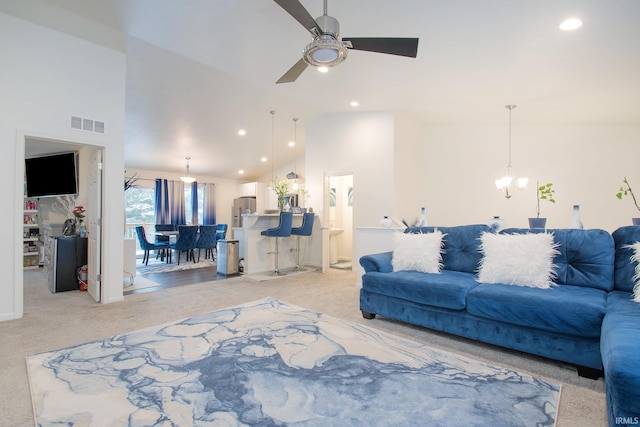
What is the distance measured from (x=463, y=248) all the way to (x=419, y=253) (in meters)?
0.47

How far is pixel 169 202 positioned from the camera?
31.0ft

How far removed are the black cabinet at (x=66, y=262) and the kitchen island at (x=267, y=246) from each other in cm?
234

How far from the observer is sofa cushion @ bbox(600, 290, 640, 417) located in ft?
4.11

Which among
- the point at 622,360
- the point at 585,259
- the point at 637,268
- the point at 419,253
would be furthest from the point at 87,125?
the point at 637,268

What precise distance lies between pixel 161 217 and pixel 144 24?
688 cm

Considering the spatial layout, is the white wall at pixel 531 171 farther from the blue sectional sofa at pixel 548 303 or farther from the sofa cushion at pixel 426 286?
the sofa cushion at pixel 426 286

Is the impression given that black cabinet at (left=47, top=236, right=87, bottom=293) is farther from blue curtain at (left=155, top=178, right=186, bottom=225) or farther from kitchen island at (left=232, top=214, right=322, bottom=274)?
blue curtain at (left=155, top=178, right=186, bottom=225)

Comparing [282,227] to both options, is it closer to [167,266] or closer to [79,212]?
[167,266]

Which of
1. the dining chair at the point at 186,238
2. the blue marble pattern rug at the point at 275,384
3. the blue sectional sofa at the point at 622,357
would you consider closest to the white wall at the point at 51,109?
→ the blue marble pattern rug at the point at 275,384

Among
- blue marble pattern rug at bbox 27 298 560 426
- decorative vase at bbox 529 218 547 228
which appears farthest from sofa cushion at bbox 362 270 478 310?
decorative vase at bbox 529 218 547 228

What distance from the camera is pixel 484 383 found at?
1926mm

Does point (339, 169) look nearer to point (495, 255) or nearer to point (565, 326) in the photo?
point (495, 255)

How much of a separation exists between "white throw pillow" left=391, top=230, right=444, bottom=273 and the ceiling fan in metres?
1.78

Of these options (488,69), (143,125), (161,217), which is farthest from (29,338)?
(161,217)
